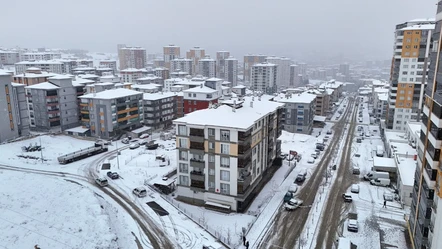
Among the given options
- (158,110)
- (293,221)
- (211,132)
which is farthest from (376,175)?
(158,110)

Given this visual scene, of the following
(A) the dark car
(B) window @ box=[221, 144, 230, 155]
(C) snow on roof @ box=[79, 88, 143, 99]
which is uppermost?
(C) snow on roof @ box=[79, 88, 143, 99]

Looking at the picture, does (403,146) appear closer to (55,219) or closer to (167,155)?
(167,155)

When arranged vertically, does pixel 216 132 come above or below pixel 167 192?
above

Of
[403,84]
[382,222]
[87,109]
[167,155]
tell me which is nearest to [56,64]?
[87,109]

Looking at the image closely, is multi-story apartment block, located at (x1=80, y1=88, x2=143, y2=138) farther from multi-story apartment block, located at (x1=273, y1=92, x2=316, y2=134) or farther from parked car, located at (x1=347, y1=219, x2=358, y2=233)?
parked car, located at (x1=347, y1=219, x2=358, y2=233)

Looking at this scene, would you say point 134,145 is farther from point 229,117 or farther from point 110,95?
point 229,117

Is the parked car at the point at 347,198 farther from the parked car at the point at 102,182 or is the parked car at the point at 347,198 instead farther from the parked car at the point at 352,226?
the parked car at the point at 102,182

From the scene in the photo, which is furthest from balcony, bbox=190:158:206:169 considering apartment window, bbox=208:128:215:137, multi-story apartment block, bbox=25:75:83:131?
multi-story apartment block, bbox=25:75:83:131

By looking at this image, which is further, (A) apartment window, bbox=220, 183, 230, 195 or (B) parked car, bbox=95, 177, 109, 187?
(B) parked car, bbox=95, 177, 109, 187
